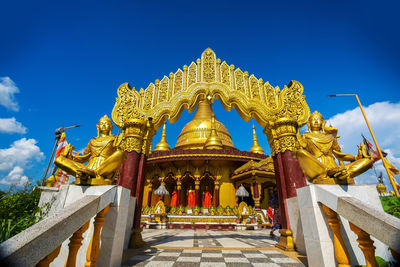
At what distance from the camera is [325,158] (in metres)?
3.85

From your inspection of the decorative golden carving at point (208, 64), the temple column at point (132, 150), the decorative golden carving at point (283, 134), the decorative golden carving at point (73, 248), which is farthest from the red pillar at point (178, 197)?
the decorative golden carving at point (73, 248)

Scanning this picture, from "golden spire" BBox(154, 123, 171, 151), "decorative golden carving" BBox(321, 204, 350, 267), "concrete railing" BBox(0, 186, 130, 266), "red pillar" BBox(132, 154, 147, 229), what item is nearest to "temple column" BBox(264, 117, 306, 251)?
"decorative golden carving" BBox(321, 204, 350, 267)

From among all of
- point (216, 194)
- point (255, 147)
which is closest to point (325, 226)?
point (216, 194)

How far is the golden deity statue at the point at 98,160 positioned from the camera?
3329mm

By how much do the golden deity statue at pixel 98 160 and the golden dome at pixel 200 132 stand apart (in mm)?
18735

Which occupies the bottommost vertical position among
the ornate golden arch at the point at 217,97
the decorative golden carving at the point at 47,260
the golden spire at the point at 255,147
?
the decorative golden carving at the point at 47,260

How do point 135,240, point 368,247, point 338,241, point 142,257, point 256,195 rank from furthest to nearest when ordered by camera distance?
point 256,195, point 135,240, point 142,257, point 338,241, point 368,247

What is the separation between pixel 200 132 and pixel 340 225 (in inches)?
868

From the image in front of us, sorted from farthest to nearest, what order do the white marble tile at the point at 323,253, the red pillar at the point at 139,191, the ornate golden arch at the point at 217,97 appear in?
the ornate golden arch at the point at 217,97, the red pillar at the point at 139,191, the white marble tile at the point at 323,253

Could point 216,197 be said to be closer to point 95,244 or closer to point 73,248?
point 95,244

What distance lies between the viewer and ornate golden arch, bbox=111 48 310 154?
5809mm

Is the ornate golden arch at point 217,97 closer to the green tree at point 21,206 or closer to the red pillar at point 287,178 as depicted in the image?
the red pillar at point 287,178

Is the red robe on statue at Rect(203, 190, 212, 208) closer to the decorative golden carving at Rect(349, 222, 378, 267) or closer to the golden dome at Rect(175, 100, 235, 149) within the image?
the golden dome at Rect(175, 100, 235, 149)

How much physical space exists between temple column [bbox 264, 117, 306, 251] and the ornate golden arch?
31 millimetres
